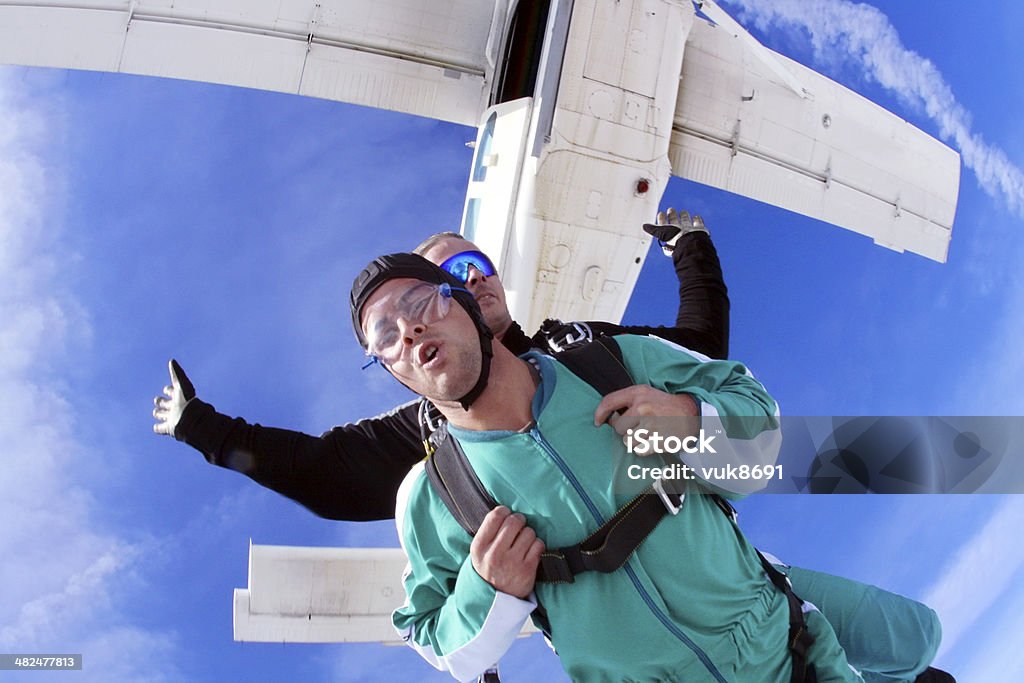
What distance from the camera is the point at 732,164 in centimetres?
900

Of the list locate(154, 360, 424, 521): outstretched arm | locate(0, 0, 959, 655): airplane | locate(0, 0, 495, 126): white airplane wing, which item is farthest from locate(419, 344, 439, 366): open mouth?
locate(0, 0, 495, 126): white airplane wing

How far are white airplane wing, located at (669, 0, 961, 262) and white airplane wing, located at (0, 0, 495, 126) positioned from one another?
8.93 ft

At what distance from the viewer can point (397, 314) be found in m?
2.14

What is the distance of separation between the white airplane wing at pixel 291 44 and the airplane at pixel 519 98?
0.05 ft

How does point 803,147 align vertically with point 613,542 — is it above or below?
above

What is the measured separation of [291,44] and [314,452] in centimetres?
610

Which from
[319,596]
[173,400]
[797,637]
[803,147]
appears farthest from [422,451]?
[803,147]

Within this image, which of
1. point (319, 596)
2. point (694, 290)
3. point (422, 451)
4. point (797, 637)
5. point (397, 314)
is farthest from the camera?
point (319, 596)

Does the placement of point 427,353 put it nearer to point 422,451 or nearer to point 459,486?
point 459,486

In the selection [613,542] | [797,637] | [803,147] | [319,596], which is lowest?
[319,596]

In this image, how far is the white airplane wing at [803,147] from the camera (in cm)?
881

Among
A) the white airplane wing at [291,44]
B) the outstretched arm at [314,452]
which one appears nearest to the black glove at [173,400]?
the outstretched arm at [314,452]

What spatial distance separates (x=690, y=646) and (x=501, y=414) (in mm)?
924

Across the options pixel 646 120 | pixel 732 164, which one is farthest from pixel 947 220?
pixel 646 120
